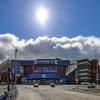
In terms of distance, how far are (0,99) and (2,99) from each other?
338mm

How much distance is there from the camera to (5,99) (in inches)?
785

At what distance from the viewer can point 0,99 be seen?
19453 mm

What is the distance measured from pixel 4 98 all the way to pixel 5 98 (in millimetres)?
69

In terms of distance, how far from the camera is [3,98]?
19938 mm

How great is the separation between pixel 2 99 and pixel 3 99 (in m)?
0.07

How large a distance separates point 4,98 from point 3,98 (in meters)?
0.06

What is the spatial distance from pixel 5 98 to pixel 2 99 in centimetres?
25

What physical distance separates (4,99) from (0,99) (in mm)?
457

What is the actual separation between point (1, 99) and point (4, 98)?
310 millimetres

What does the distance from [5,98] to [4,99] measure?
4.9 inches

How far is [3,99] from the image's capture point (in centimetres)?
1983

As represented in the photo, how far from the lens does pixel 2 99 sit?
19.8 m

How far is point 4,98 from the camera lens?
19.9 m
